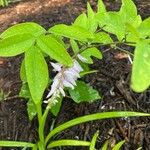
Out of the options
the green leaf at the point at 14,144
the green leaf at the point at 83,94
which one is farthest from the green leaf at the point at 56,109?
the green leaf at the point at 14,144

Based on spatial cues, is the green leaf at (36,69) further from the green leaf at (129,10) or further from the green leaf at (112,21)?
the green leaf at (129,10)

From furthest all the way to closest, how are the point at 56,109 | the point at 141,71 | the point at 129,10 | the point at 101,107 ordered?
the point at 101,107
the point at 56,109
the point at 129,10
the point at 141,71

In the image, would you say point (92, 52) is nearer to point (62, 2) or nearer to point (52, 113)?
point (52, 113)

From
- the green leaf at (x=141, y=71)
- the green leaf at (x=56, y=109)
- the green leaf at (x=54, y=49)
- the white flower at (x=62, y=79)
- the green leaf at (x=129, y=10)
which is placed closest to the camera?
the green leaf at (x=141, y=71)

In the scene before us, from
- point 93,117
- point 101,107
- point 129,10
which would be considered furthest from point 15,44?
point 101,107

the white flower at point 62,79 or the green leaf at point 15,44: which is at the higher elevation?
the green leaf at point 15,44

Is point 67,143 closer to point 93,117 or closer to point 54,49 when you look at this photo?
point 93,117

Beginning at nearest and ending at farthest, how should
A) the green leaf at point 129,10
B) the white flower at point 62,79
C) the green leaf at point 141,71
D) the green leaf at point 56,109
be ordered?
1. the green leaf at point 141,71
2. the green leaf at point 129,10
3. the white flower at point 62,79
4. the green leaf at point 56,109
